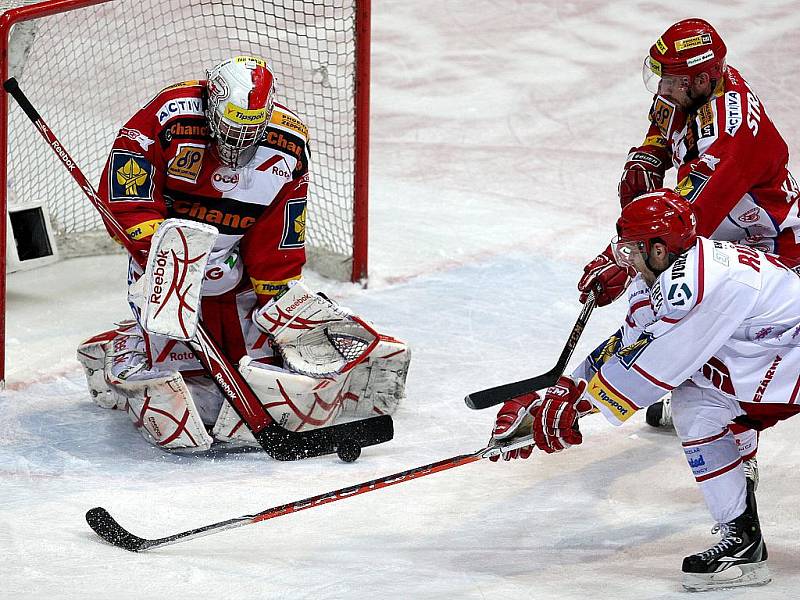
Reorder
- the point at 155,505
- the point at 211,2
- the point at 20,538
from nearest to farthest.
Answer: the point at 20,538 → the point at 155,505 → the point at 211,2

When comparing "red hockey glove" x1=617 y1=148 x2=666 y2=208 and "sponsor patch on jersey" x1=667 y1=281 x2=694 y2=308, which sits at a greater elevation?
"sponsor patch on jersey" x1=667 y1=281 x2=694 y2=308

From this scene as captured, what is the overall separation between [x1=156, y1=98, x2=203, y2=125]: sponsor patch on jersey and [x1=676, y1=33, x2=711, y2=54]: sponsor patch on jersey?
1233 millimetres

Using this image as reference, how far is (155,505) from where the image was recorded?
288 centimetres

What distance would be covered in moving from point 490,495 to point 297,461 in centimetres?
52

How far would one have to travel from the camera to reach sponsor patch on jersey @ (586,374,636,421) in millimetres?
2500

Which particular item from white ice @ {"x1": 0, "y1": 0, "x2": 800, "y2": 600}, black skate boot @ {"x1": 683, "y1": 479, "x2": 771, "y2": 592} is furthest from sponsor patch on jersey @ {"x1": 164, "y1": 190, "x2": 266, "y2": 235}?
black skate boot @ {"x1": 683, "y1": 479, "x2": 771, "y2": 592}

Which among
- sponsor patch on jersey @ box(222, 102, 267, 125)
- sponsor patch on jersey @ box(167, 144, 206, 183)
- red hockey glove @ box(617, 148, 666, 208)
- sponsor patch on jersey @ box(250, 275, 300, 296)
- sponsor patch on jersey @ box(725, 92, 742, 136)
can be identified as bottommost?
sponsor patch on jersey @ box(250, 275, 300, 296)

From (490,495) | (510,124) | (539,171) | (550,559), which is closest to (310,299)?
(490,495)

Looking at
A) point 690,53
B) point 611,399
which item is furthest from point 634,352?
point 690,53

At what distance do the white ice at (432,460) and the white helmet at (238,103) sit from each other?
2.75ft

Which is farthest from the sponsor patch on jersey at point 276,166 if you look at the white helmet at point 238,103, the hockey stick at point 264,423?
the hockey stick at point 264,423

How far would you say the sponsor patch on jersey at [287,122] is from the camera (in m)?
3.31

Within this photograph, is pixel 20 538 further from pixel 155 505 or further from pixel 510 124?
pixel 510 124

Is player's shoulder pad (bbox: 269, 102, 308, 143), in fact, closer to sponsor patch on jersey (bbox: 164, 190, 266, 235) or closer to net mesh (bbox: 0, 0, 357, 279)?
sponsor patch on jersey (bbox: 164, 190, 266, 235)
